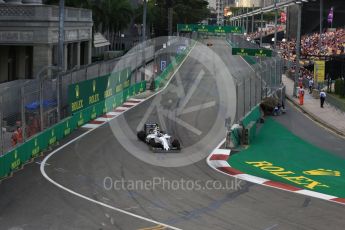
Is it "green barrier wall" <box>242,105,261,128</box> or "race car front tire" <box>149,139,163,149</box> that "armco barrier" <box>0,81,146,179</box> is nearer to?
"race car front tire" <box>149,139,163,149</box>

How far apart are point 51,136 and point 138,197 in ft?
30.0

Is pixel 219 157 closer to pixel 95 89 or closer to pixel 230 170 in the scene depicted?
pixel 230 170

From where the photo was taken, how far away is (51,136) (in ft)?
85.9

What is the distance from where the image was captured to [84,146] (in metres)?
26.3

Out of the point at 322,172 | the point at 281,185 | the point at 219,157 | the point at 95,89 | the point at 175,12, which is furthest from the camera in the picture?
the point at 175,12

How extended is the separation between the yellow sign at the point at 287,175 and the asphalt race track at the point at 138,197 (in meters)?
1.77

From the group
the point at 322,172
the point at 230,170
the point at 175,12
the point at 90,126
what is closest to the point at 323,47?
the point at 90,126

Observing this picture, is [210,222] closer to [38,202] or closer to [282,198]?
[282,198]

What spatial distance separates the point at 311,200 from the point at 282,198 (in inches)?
34.8

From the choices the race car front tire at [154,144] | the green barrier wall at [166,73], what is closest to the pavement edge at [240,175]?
the race car front tire at [154,144]

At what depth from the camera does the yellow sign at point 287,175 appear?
2081 centimetres

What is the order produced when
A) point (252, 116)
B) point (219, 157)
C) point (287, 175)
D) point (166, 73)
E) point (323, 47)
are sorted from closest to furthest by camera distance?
point (287, 175)
point (219, 157)
point (252, 116)
point (166, 73)
point (323, 47)

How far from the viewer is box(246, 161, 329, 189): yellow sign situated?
2081 cm

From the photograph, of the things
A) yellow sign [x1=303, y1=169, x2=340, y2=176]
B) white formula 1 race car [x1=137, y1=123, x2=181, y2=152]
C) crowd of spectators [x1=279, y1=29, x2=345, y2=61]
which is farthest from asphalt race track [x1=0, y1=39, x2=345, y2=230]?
crowd of spectators [x1=279, y1=29, x2=345, y2=61]
